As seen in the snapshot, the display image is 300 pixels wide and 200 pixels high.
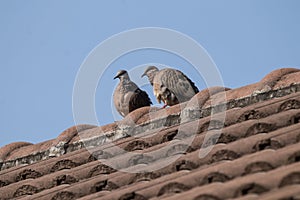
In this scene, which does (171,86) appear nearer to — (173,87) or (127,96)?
(173,87)

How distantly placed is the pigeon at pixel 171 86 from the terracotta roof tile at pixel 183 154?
1270 mm

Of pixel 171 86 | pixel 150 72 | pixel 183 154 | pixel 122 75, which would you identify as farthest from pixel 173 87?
pixel 183 154

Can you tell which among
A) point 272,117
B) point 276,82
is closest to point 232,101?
point 276,82

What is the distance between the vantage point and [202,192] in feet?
12.4

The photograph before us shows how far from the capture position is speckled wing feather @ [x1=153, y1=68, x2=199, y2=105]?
751cm

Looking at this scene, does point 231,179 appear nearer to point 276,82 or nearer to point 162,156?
point 162,156

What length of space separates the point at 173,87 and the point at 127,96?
1.72ft

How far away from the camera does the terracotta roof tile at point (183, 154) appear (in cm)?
399

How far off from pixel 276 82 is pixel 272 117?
0.82m

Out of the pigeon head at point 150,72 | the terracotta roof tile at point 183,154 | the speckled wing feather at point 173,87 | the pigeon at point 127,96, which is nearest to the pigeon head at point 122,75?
the pigeon at point 127,96

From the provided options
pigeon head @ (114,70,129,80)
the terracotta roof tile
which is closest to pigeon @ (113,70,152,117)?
pigeon head @ (114,70,129,80)

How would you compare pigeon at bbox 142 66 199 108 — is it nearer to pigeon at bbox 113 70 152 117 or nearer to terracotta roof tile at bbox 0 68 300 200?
pigeon at bbox 113 70 152 117

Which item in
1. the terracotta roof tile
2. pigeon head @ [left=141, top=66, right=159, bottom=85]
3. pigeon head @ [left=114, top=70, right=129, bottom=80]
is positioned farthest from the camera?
pigeon head @ [left=114, top=70, right=129, bottom=80]

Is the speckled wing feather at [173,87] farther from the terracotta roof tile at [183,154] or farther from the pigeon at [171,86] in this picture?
the terracotta roof tile at [183,154]
